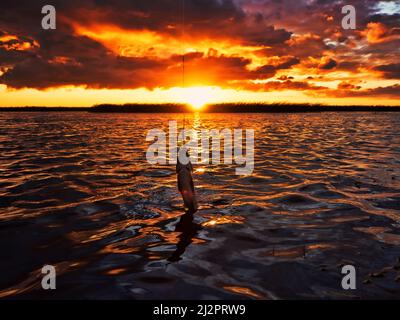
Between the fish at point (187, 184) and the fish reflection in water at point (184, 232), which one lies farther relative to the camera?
the fish at point (187, 184)

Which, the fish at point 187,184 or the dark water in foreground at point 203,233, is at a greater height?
the fish at point 187,184

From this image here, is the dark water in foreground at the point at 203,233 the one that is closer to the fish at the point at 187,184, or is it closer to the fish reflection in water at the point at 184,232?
the fish reflection in water at the point at 184,232

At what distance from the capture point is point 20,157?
59.3 feet

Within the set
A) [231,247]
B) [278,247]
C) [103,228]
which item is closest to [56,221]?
[103,228]

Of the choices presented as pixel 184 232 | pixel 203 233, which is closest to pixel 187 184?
pixel 184 232

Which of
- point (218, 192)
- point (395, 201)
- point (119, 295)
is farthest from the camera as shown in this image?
point (218, 192)

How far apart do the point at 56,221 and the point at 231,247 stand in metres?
4.63

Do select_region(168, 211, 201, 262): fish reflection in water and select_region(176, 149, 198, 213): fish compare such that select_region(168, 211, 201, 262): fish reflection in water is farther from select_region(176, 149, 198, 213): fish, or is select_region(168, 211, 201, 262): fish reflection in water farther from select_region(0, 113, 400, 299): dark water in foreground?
select_region(176, 149, 198, 213): fish

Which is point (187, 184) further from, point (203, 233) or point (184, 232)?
point (203, 233)

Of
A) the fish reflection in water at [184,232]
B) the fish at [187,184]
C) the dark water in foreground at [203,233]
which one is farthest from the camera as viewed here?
the fish at [187,184]

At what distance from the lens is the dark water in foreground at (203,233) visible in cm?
556

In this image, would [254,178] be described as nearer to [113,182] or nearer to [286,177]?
[286,177]

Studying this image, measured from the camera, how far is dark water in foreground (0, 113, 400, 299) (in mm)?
5559

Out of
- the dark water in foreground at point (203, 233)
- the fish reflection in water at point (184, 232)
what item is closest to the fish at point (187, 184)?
the fish reflection in water at point (184, 232)
